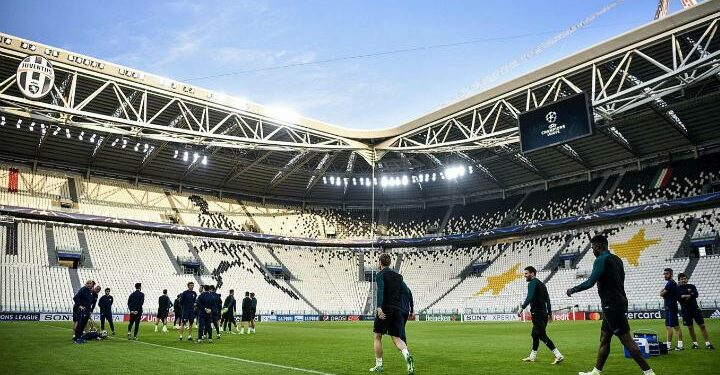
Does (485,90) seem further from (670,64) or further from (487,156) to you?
(487,156)

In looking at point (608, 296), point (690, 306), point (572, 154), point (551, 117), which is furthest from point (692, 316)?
point (572, 154)

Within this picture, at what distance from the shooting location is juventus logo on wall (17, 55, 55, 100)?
26438 millimetres

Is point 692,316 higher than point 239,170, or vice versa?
point 239,170

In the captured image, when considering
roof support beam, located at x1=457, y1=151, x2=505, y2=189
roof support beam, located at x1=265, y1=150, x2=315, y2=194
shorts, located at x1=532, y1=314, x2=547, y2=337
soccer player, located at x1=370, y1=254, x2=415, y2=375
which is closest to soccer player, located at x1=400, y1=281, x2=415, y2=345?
soccer player, located at x1=370, y1=254, x2=415, y2=375

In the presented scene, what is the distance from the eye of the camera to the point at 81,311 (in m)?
15.1

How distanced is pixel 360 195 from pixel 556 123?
32420 mm

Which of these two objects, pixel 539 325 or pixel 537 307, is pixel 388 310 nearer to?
pixel 539 325

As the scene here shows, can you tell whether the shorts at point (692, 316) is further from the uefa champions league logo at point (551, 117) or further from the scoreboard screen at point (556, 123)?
the uefa champions league logo at point (551, 117)

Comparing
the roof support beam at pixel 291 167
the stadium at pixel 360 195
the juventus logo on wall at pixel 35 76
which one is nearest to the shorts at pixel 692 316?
the stadium at pixel 360 195

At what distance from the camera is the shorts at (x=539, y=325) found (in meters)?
10.5

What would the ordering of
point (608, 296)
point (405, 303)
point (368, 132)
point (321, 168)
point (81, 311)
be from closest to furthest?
point (608, 296)
point (405, 303)
point (81, 311)
point (368, 132)
point (321, 168)

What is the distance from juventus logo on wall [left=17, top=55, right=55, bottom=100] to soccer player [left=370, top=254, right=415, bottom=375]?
24.8 metres

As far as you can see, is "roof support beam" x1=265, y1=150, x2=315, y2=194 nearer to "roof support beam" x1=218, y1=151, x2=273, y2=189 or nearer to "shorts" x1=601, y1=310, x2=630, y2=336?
"roof support beam" x1=218, y1=151, x2=273, y2=189

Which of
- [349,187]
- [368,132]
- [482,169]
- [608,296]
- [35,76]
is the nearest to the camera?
[608,296]
